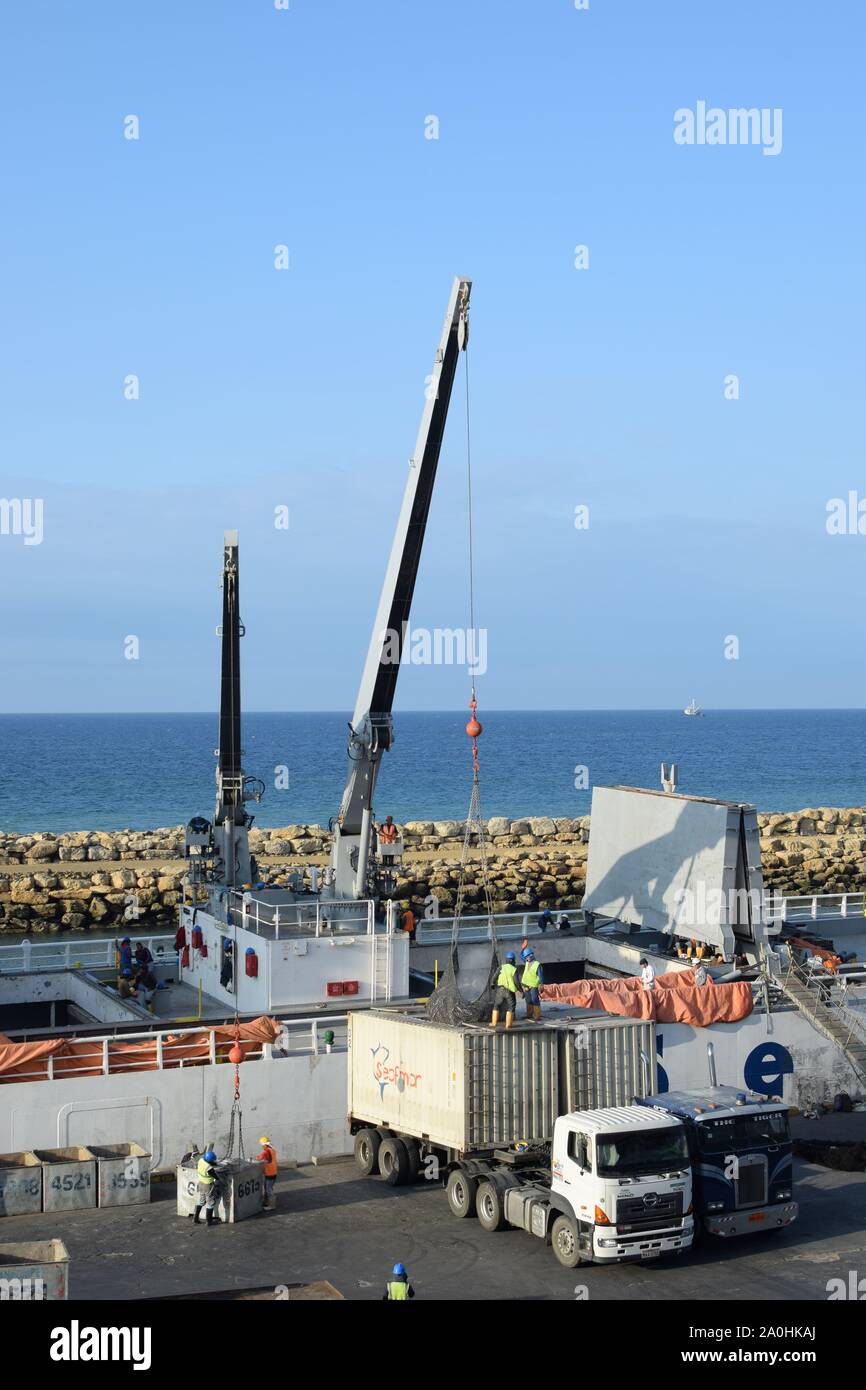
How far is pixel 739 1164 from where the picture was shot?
20.7 metres

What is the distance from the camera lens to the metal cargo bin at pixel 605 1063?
2283 cm

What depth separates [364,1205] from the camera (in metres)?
23.3

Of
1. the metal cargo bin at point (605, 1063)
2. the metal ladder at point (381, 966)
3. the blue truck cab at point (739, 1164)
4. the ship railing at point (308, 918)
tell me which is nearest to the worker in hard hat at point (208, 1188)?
the metal cargo bin at point (605, 1063)

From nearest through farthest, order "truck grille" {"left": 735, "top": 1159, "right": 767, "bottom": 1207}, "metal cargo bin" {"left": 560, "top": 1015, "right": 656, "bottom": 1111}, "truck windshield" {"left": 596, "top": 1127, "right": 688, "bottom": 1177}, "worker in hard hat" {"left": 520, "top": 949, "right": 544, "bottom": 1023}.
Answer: "truck windshield" {"left": 596, "top": 1127, "right": 688, "bottom": 1177}, "truck grille" {"left": 735, "top": 1159, "right": 767, "bottom": 1207}, "metal cargo bin" {"left": 560, "top": 1015, "right": 656, "bottom": 1111}, "worker in hard hat" {"left": 520, "top": 949, "right": 544, "bottom": 1023}

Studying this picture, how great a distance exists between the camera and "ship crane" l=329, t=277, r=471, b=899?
31.1 m

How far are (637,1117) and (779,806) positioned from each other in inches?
5576

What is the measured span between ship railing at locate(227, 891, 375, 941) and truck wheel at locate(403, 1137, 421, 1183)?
24.8ft

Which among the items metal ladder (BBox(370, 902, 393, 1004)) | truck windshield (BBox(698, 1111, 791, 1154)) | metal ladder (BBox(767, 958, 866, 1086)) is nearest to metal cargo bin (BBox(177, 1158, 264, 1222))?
truck windshield (BBox(698, 1111, 791, 1154))

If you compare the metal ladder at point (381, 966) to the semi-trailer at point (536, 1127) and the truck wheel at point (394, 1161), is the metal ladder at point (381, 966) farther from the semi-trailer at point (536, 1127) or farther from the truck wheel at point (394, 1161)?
the truck wheel at point (394, 1161)

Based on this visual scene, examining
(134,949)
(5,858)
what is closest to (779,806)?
(5,858)

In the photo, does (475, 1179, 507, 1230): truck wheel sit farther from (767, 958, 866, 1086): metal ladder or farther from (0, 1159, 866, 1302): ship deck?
(767, 958, 866, 1086): metal ladder

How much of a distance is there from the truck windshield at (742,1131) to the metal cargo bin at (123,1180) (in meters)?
9.07
